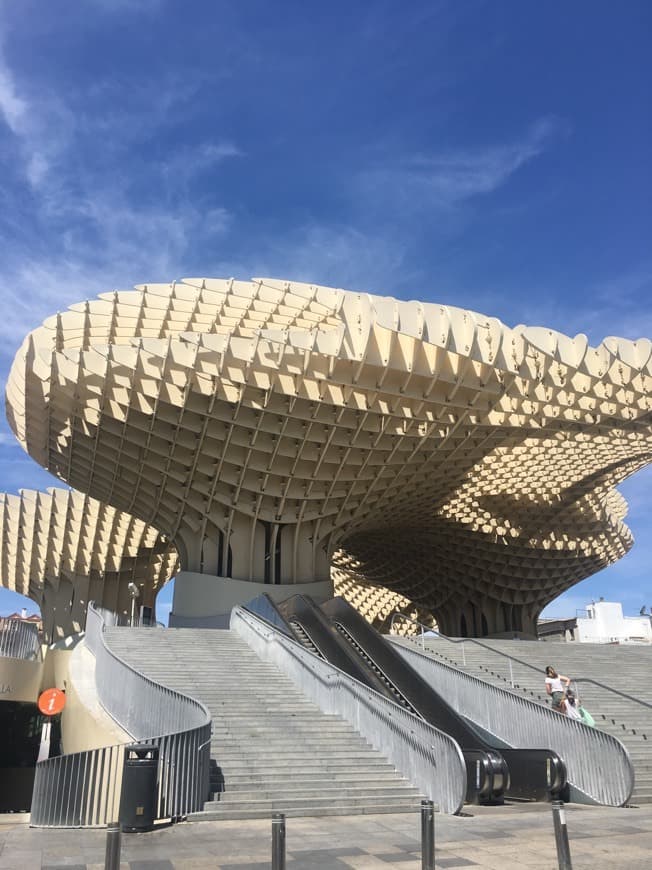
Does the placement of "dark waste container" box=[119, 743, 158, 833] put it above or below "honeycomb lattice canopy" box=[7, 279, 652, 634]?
below

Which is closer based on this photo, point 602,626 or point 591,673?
point 591,673

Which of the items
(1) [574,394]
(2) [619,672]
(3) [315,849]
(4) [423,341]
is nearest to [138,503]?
(4) [423,341]

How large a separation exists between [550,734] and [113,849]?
8815 mm

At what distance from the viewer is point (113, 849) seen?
4859mm

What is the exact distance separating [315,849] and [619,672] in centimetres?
1424

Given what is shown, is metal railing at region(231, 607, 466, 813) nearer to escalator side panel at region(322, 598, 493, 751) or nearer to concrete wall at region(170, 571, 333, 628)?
escalator side panel at region(322, 598, 493, 751)

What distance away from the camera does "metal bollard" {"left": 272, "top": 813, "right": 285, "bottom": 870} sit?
4855 millimetres

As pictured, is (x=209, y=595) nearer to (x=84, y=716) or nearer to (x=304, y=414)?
(x=304, y=414)

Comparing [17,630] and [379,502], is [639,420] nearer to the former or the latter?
[379,502]

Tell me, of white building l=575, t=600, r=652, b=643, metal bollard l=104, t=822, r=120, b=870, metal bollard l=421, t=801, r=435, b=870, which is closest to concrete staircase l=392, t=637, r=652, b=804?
metal bollard l=421, t=801, r=435, b=870

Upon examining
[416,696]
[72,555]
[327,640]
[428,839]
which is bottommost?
[428,839]

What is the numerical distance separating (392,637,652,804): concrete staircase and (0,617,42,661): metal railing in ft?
38.5

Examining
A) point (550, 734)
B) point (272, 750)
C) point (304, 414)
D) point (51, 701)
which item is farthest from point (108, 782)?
point (304, 414)

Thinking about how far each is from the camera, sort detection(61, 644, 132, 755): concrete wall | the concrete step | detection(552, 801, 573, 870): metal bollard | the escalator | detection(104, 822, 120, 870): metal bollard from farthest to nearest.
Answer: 1. detection(61, 644, 132, 755): concrete wall
2. the escalator
3. the concrete step
4. detection(552, 801, 573, 870): metal bollard
5. detection(104, 822, 120, 870): metal bollard
